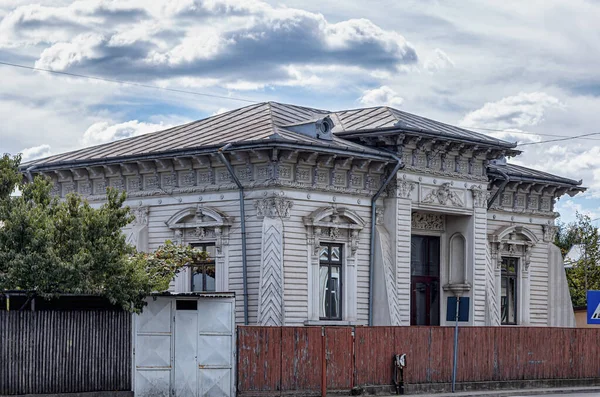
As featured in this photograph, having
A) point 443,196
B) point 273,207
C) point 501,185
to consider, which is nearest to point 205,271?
point 273,207

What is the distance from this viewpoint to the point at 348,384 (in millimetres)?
27562

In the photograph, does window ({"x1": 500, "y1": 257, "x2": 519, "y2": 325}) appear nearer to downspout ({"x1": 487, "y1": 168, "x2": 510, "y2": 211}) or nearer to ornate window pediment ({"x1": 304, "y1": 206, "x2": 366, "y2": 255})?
downspout ({"x1": 487, "y1": 168, "x2": 510, "y2": 211})

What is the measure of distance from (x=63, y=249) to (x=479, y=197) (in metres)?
17.0

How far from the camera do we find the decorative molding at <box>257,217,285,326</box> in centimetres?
3081

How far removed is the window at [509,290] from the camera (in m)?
39.4

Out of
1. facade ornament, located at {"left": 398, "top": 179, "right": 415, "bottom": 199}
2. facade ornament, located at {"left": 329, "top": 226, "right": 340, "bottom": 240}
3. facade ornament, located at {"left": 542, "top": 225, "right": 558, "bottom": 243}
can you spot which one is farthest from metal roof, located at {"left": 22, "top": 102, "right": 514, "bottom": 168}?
facade ornament, located at {"left": 542, "top": 225, "right": 558, "bottom": 243}

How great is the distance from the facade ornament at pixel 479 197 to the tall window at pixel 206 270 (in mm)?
8883

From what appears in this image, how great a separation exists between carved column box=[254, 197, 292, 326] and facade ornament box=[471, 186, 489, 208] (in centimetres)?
749

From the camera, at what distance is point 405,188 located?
111 ft

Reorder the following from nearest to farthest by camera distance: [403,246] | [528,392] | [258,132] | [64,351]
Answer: [64,351], [528,392], [258,132], [403,246]

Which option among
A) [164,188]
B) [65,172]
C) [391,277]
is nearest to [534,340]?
[391,277]

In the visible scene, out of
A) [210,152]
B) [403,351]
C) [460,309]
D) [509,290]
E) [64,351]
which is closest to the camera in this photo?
[64,351]

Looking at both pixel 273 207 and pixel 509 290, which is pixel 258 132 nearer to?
pixel 273 207

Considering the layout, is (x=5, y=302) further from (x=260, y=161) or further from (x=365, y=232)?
(x=365, y=232)
